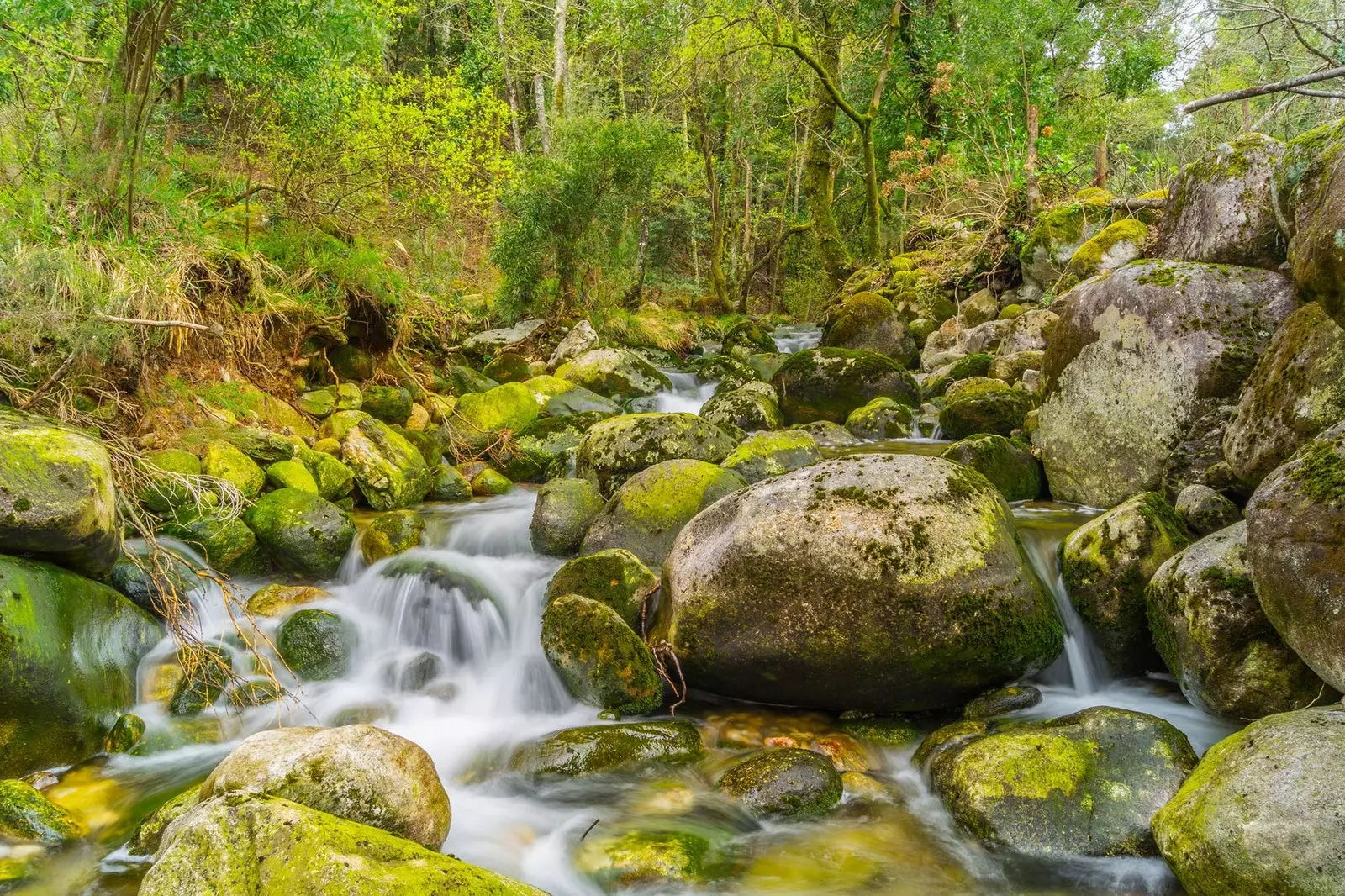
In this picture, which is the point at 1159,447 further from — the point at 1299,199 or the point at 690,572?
the point at 690,572

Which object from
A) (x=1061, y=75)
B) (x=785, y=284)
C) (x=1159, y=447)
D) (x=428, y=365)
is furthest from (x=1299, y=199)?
(x=785, y=284)

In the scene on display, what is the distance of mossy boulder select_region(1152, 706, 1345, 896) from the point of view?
2.65 m

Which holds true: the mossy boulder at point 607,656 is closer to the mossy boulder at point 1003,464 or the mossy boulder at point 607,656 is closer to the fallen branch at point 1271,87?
the mossy boulder at point 1003,464

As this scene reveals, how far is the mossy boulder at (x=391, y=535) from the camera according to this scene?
663cm

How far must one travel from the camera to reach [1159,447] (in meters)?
5.62

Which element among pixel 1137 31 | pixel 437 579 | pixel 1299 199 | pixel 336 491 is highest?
pixel 1137 31

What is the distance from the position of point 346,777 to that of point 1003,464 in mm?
5333

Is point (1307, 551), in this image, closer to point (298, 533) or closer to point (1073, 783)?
point (1073, 783)

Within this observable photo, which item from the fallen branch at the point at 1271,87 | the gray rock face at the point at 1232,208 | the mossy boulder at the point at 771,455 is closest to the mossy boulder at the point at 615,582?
the mossy boulder at the point at 771,455

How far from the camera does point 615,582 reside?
17.6 feet

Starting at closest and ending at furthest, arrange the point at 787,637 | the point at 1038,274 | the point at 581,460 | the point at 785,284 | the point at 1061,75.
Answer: the point at 787,637 < the point at 581,460 < the point at 1038,274 < the point at 1061,75 < the point at 785,284

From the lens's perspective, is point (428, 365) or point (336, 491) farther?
point (428, 365)

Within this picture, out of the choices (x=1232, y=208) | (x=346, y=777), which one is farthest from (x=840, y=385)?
(x=346, y=777)

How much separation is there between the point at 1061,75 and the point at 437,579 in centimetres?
1477
